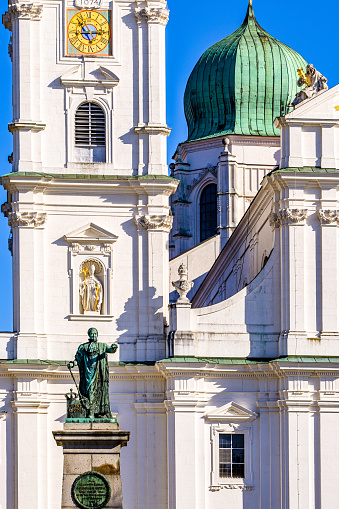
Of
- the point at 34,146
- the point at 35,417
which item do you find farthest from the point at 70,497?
the point at 34,146

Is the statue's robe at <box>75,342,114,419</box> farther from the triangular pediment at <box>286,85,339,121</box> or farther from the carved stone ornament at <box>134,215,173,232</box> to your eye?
the triangular pediment at <box>286,85,339,121</box>

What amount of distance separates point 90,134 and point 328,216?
25.1 ft

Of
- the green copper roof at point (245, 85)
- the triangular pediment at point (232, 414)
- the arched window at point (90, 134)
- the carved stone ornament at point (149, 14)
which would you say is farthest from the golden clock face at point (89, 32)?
the green copper roof at point (245, 85)

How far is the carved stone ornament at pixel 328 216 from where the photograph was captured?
52.2 metres

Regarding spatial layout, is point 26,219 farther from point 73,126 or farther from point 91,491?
point 91,491

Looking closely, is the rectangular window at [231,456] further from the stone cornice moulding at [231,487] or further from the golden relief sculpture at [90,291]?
the golden relief sculpture at [90,291]

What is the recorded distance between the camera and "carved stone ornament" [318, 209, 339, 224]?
52250 millimetres

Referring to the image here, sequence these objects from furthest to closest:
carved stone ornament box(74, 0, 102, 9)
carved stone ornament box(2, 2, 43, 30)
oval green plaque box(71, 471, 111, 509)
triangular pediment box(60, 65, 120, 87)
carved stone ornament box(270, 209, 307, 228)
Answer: carved stone ornament box(74, 0, 102, 9) < triangular pediment box(60, 65, 120, 87) < carved stone ornament box(2, 2, 43, 30) < carved stone ornament box(270, 209, 307, 228) < oval green plaque box(71, 471, 111, 509)

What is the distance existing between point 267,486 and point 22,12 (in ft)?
52.3

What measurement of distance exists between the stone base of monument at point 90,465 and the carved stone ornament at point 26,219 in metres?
15.8

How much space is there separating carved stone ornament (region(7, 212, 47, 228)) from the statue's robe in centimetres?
1392

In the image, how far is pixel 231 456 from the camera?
51.6m

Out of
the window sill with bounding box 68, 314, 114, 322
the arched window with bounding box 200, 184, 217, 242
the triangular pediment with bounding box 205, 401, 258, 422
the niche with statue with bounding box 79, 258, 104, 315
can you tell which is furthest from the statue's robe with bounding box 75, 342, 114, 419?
the arched window with bounding box 200, 184, 217, 242

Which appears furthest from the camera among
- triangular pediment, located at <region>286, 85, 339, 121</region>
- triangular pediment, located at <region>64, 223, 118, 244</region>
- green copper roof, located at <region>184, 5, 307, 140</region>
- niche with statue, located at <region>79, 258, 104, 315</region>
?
green copper roof, located at <region>184, 5, 307, 140</region>
